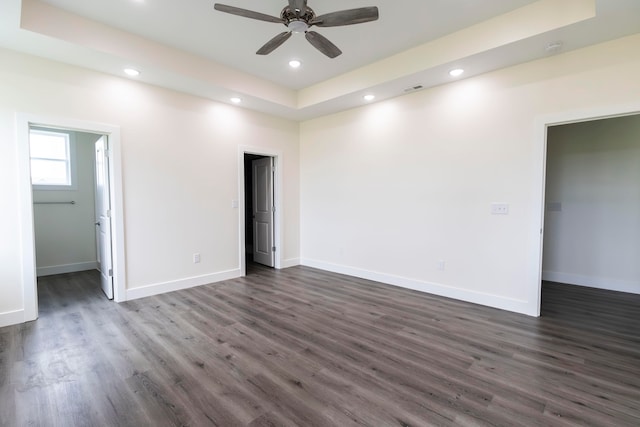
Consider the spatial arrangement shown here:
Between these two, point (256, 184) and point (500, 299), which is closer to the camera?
point (500, 299)

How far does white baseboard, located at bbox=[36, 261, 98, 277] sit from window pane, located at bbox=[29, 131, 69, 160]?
1948mm

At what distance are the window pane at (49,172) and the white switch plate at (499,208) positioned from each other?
701 centimetres

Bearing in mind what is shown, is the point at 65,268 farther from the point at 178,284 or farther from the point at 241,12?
the point at 241,12

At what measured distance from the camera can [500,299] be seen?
362cm

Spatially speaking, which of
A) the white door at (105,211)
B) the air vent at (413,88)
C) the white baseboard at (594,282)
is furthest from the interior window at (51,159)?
the white baseboard at (594,282)

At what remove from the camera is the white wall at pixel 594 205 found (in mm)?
4176

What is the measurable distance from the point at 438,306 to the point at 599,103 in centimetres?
277

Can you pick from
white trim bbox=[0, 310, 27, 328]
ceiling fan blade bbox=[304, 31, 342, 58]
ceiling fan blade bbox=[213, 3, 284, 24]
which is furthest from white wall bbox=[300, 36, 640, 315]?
white trim bbox=[0, 310, 27, 328]

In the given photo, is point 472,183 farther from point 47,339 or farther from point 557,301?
point 47,339

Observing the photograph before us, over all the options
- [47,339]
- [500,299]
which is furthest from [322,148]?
[47,339]

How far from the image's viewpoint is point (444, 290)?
409 centimetres

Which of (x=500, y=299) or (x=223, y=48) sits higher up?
(x=223, y=48)

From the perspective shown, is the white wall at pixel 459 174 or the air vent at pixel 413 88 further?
the air vent at pixel 413 88

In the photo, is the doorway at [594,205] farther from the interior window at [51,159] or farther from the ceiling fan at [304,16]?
the interior window at [51,159]
